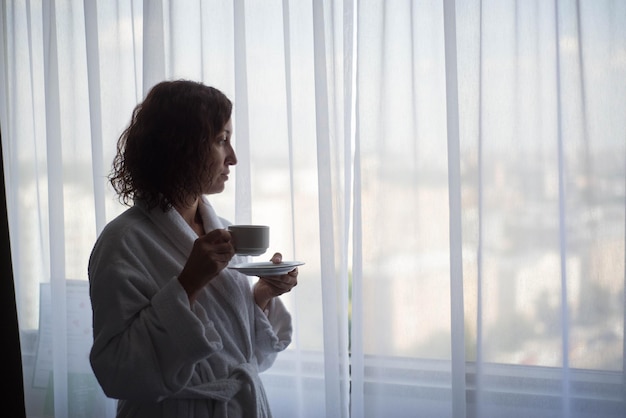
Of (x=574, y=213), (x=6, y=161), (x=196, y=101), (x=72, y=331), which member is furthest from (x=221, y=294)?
(x=6, y=161)

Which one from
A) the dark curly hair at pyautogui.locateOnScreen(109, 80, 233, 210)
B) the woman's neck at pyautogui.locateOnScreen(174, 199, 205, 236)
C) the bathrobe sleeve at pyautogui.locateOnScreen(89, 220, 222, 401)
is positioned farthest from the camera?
the woman's neck at pyautogui.locateOnScreen(174, 199, 205, 236)

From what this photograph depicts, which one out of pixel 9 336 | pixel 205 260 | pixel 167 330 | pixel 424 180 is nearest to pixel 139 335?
pixel 167 330

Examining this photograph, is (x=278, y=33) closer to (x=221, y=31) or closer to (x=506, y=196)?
(x=221, y=31)

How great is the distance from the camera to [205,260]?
131cm

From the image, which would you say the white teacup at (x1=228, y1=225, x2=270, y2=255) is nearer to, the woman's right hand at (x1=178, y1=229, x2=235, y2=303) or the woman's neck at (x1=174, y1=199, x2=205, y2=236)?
the woman's right hand at (x1=178, y1=229, x2=235, y2=303)

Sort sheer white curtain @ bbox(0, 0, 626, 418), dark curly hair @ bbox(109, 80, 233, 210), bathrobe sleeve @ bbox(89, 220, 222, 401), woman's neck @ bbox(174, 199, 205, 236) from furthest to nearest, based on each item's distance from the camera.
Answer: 1. sheer white curtain @ bbox(0, 0, 626, 418)
2. woman's neck @ bbox(174, 199, 205, 236)
3. dark curly hair @ bbox(109, 80, 233, 210)
4. bathrobe sleeve @ bbox(89, 220, 222, 401)

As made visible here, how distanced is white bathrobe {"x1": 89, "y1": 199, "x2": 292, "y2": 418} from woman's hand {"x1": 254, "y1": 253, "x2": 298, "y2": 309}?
0.05 meters

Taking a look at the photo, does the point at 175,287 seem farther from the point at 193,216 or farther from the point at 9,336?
the point at 9,336

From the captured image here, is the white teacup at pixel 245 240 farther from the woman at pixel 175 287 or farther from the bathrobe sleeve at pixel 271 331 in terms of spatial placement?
the bathrobe sleeve at pixel 271 331

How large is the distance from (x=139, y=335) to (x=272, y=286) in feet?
1.29

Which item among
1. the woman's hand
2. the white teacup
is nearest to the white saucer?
the white teacup

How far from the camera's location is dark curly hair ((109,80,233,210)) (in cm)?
143

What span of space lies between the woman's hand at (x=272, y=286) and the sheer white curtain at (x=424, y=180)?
0.42 meters

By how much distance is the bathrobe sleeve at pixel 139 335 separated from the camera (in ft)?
4.22
